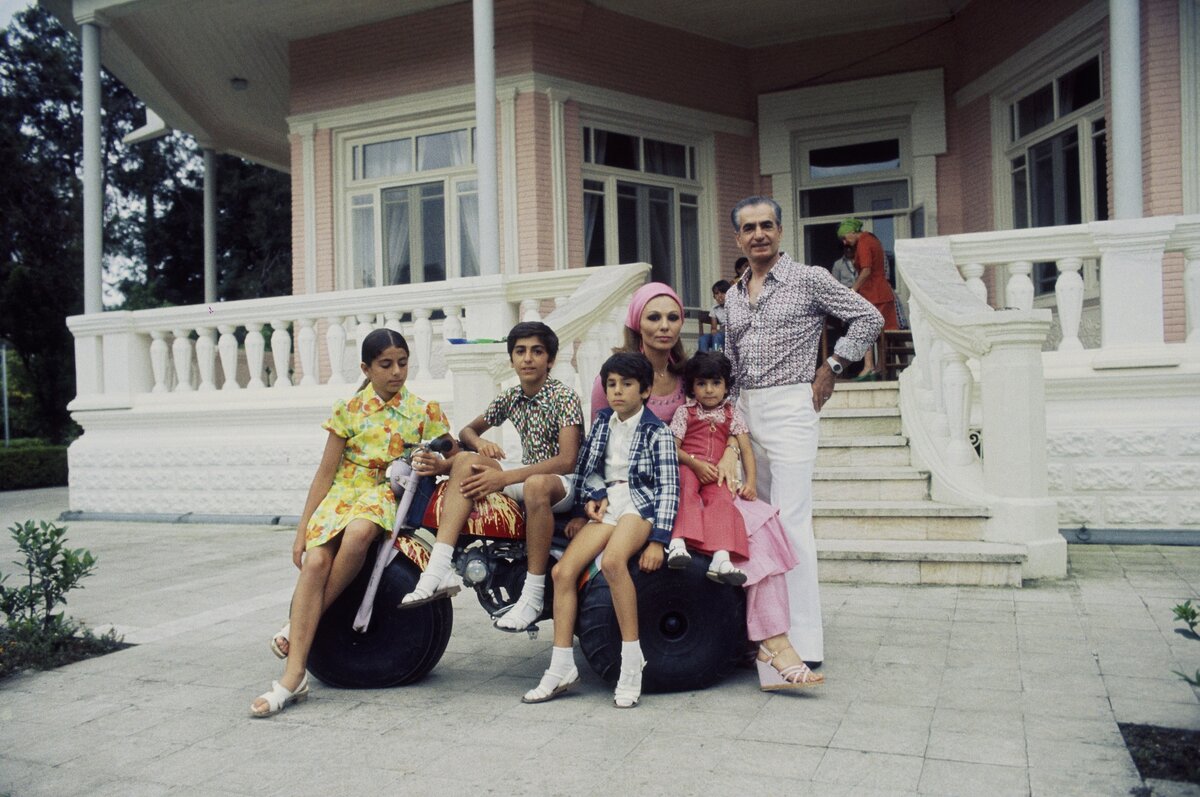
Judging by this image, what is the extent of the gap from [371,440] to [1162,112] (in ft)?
26.1

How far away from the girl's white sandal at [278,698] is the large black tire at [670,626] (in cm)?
112

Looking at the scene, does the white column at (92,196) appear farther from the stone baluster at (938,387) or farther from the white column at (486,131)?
the stone baluster at (938,387)

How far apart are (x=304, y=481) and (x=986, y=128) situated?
8247mm

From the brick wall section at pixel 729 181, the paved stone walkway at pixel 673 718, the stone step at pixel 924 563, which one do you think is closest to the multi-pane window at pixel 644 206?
the brick wall section at pixel 729 181

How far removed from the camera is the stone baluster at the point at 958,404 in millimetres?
6871

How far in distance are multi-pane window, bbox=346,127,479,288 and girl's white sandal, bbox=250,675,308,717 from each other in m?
8.52

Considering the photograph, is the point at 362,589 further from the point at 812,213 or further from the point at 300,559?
the point at 812,213

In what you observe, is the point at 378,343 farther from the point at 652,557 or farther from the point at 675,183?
the point at 675,183

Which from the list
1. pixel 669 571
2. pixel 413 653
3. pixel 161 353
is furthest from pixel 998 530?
pixel 161 353

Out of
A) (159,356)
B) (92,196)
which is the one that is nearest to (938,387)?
(159,356)

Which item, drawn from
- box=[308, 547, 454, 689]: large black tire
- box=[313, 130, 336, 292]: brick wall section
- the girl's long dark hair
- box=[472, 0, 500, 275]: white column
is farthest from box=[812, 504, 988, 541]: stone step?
box=[313, 130, 336, 292]: brick wall section

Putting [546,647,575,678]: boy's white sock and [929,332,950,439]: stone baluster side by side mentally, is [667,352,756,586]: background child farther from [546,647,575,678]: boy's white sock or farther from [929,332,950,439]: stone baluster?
[929,332,950,439]: stone baluster

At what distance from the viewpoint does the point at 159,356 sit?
10.8 m

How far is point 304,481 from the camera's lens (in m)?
9.97
